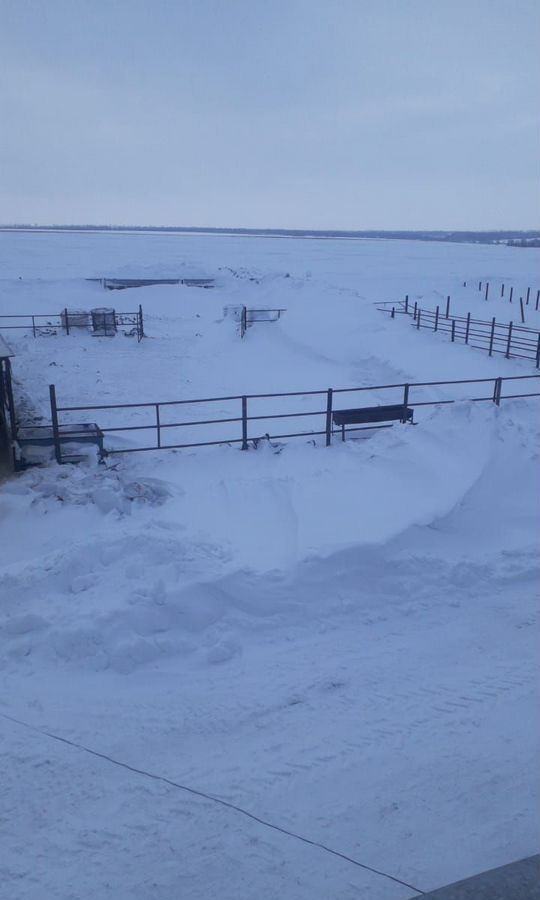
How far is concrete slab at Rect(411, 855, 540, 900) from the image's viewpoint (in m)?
3.62

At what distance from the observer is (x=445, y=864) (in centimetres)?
420

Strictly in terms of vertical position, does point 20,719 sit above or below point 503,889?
below

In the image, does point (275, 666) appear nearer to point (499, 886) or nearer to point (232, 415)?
point (499, 886)

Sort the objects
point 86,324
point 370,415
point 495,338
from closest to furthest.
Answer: point 370,415, point 495,338, point 86,324

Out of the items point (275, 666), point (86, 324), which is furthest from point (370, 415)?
point (86, 324)

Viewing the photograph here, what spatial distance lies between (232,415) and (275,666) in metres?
11.4

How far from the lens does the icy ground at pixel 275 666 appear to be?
433 cm

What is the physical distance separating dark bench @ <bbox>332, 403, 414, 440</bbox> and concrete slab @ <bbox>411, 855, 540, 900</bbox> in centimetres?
953

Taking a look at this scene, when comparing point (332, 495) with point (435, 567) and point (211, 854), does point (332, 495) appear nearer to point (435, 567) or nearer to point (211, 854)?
point (435, 567)

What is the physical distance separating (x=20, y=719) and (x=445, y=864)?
340cm

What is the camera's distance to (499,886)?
370cm

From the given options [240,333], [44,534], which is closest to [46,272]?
[240,333]

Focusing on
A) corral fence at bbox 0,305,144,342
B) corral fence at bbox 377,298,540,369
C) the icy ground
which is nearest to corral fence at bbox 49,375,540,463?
the icy ground

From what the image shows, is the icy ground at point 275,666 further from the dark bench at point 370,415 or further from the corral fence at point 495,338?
the corral fence at point 495,338
